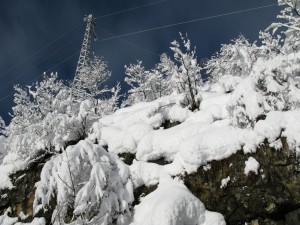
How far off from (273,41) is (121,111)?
394 inches

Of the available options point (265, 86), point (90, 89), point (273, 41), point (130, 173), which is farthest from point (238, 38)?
point (130, 173)

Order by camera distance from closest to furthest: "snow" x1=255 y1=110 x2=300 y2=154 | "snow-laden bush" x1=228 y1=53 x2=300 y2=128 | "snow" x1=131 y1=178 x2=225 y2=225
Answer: "snow" x1=131 y1=178 x2=225 y2=225 → "snow" x1=255 y1=110 x2=300 y2=154 → "snow-laden bush" x1=228 y1=53 x2=300 y2=128

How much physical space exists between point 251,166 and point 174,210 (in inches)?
105

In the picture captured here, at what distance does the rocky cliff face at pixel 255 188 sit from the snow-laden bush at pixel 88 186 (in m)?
2.19

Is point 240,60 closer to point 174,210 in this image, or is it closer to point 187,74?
point 187,74

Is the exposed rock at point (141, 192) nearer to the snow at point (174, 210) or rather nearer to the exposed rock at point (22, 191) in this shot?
the snow at point (174, 210)

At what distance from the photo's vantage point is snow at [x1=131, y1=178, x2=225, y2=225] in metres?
9.19

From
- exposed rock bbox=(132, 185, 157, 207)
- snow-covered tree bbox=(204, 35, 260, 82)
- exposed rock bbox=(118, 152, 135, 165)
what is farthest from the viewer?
snow-covered tree bbox=(204, 35, 260, 82)

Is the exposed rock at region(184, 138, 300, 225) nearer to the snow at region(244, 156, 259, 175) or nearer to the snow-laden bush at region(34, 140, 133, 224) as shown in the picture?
the snow at region(244, 156, 259, 175)

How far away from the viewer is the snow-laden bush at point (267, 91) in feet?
34.9

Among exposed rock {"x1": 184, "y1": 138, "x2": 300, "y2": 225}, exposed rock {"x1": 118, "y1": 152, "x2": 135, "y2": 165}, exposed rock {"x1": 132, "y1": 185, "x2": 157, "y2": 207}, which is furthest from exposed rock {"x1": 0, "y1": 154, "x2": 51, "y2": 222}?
exposed rock {"x1": 184, "y1": 138, "x2": 300, "y2": 225}

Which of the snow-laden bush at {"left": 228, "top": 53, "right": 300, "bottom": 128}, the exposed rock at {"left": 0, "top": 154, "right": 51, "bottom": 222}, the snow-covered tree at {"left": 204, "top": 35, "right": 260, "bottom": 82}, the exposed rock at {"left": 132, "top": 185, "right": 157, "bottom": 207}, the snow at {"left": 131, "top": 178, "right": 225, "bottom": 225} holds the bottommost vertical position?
the snow at {"left": 131, "top": 178, "right": 225, "bottom": 225}

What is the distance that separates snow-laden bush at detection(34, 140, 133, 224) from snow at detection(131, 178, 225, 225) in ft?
2.21

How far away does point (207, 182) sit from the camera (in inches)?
416
